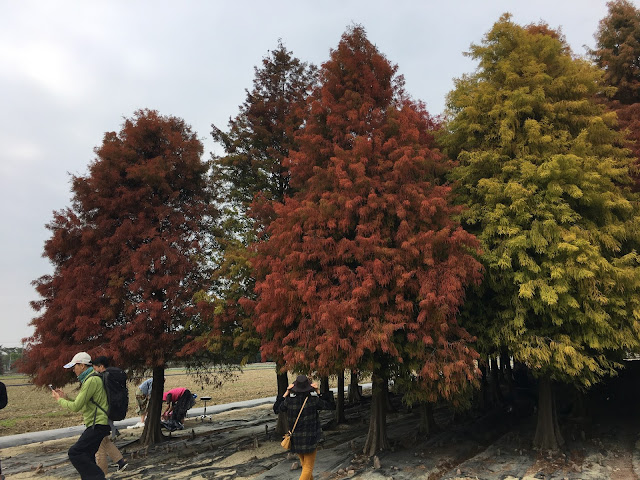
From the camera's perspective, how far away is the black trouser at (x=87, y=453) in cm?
576

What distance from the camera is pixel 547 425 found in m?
11.0

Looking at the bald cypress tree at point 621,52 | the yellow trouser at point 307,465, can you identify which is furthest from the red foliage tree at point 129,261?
the bald cypress tree at point 621,52

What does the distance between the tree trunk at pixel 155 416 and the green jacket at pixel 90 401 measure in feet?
26.0

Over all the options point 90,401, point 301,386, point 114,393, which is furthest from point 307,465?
point 90,401

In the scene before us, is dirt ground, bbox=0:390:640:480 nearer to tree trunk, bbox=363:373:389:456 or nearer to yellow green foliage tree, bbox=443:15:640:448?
tree trunk, bbox=363:373:389:456

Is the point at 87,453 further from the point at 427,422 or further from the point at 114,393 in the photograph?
the point at 427,422

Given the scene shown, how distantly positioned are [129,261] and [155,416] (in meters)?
5.69

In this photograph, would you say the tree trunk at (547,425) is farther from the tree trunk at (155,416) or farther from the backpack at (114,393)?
the tree trunk at (155,416)

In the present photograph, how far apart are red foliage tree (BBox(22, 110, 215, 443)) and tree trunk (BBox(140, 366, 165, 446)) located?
3 centimetres

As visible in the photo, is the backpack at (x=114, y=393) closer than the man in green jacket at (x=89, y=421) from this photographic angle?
No

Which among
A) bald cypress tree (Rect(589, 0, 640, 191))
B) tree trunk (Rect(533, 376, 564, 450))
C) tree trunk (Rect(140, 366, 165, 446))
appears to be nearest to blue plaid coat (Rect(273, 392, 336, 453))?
tree trunk (Rect(533, 376, 564, 450))

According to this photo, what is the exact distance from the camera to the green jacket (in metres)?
5.89

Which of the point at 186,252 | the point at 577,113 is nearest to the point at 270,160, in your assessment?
the point at 186,252

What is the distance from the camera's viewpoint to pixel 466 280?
9570 mm
